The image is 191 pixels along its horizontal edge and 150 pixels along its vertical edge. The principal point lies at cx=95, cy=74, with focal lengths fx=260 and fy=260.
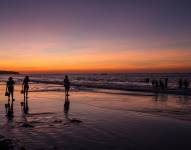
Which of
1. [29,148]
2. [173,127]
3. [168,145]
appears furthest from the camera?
[173,127]

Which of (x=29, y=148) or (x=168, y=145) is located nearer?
(x=29, y=148)

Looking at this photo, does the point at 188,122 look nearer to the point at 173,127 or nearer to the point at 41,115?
the point at 173,127

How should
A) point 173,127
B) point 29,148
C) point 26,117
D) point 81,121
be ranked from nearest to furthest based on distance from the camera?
point 29,148 → point 173,127 → point 81,121 → point 26,117

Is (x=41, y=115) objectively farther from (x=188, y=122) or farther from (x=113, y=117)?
(x=188, y=122)

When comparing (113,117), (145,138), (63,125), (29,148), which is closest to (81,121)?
(63,125)

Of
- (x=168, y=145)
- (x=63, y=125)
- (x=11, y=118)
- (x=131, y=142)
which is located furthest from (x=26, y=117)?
(x=168, y=145)

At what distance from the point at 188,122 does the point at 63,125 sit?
22.4 feet

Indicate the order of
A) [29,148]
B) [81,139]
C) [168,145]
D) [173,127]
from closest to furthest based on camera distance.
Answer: [29,148] < [168,145] < [81,139] < [173,127]

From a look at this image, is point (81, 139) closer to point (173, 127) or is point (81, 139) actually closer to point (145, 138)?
point (145, 138)

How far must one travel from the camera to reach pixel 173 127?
12977mm

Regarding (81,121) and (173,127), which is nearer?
(173,127)

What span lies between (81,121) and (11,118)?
4079mm

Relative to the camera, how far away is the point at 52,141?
10.1 meters

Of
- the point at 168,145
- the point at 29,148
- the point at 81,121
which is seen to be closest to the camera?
the point at 29,148
